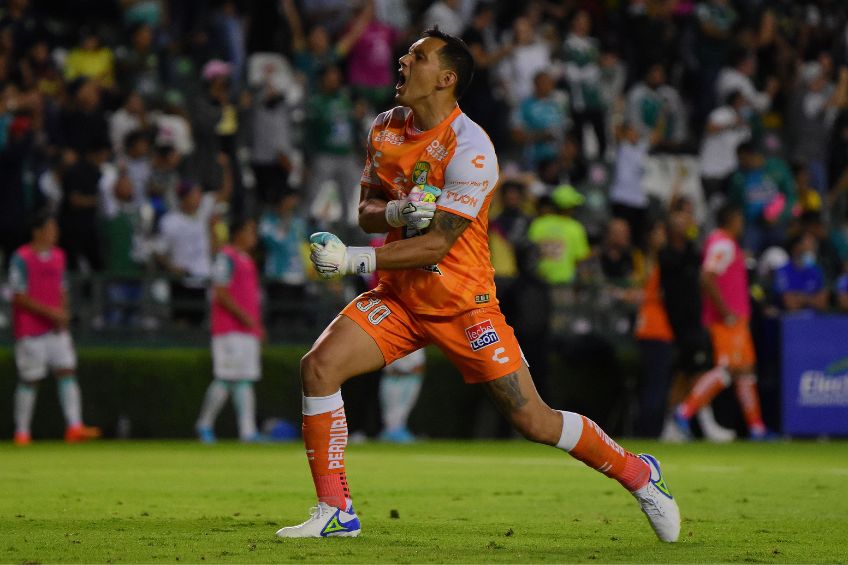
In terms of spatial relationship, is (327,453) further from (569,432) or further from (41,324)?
(41,324)

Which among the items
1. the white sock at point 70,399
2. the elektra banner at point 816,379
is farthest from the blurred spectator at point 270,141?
the elektra banner at point 816,379

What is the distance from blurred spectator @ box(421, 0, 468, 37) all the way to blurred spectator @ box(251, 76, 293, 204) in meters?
2.86

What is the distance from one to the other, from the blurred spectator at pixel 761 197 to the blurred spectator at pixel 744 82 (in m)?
2.31

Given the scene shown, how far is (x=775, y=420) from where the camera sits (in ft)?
60.2

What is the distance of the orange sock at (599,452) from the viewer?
7750 millimetres

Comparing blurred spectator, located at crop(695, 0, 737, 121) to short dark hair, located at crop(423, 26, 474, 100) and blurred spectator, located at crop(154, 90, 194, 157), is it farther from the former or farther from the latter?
short dark hair, located at crop(423, 26, 474, 100)

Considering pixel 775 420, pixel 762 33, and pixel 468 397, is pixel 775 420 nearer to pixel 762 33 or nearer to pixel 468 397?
pixel 468 397

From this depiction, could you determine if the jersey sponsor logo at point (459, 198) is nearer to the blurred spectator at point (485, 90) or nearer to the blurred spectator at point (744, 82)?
the blurred spectator at point (485, 90)

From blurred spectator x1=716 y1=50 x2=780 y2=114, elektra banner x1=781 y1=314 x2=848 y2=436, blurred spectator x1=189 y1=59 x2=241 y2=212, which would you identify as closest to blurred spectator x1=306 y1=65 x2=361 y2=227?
blurred spectator x1=189 y1=59 x2=241 y2=212

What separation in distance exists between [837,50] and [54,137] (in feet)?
41.1

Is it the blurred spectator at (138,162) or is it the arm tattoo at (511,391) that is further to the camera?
the blurred spectator at (138,162)

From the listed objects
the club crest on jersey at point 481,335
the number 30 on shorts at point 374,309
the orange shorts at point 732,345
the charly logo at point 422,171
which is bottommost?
the orange shorts at point 732,345

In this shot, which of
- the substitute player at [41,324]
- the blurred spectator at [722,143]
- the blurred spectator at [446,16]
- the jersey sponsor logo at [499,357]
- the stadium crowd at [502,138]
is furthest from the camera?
the blurred spectator at [722,143]

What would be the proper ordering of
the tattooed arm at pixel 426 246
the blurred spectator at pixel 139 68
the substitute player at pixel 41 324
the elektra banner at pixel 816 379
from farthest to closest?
the blurred spectator at pixel 139 68 → the elektra banner at pixel 816 379 → the substitute player at pixel 41 324 → the tattooed arm at pixel 426 246
